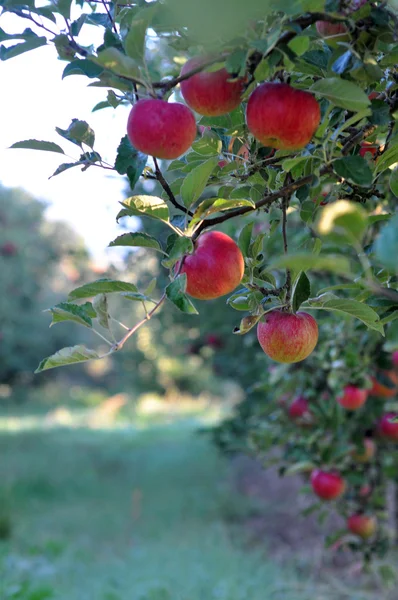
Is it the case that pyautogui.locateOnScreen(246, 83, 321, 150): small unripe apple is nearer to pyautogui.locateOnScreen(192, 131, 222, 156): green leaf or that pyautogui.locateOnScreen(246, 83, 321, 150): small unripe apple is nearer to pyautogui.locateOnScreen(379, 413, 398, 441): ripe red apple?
pyautogui.locateOnScreen(192, 131, 222, 156): green leaf

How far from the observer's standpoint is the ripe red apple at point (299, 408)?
2.52 m

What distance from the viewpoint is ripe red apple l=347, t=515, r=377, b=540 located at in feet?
8.23

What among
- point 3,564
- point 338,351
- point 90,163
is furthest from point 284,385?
point 3,564

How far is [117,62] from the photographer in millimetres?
758

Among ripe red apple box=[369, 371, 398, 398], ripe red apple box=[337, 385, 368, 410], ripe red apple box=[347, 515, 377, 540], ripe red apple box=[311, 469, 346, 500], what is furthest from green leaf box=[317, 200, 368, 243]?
ripe red apple box=[347, 515, 377, 540]

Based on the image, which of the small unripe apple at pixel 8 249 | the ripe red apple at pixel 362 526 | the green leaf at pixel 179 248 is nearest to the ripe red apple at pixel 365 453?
the ripe red apple at pixel 362 526

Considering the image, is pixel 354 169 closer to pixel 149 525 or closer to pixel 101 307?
pixel 101 307

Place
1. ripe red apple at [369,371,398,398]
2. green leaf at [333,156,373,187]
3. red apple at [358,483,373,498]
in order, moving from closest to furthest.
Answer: green leaf at [333,156,373,187], ripe red apple at [369,371,398,398], red apple at [358,483,373,498]

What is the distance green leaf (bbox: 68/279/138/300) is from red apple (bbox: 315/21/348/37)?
0.46 m

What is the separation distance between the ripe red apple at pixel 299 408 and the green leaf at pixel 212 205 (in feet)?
5.54

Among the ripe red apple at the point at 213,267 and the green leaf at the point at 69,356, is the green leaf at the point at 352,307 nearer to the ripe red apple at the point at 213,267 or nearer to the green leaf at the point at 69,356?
the ripe red apple at the point at 213,267

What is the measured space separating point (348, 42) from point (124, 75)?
33 centimetres

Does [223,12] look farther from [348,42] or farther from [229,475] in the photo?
[229,475]

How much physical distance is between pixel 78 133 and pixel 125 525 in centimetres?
511
